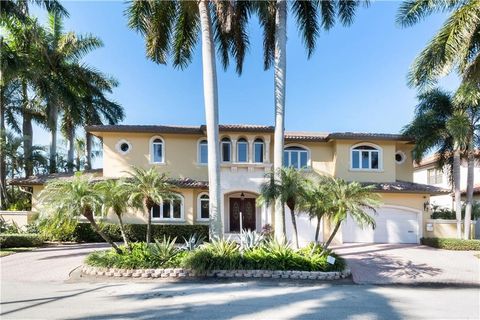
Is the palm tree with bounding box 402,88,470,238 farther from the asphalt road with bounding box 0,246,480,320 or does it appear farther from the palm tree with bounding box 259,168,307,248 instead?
the palm tree with bounding box 259,168,307,248

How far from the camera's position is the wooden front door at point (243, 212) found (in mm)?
21031

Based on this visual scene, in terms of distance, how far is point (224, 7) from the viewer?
1314 centimetres

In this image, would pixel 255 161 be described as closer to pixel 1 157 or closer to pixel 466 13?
pixel 466 13

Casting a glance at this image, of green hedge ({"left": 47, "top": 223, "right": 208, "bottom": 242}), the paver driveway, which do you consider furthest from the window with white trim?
the paver driveway

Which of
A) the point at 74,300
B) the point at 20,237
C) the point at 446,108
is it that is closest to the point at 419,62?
the point at 446,108

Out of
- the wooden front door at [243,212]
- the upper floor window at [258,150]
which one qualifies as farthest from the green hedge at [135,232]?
the upper floor window at [258,150]

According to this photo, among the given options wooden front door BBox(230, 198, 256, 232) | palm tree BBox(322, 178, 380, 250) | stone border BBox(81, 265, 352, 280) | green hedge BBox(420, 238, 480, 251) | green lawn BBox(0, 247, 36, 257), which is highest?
palm tree BBox(322, 178, 380, 250)

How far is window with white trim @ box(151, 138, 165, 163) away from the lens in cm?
2092

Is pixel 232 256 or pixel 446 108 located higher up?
pixel 446 108

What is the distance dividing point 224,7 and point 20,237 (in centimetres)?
1438

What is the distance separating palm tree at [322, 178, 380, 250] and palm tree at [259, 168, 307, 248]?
2.97ft

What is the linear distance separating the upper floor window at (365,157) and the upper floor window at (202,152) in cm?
906

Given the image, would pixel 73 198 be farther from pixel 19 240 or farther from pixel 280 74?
pixel 280 74

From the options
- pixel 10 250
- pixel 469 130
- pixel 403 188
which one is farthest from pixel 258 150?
pixel 10 250
